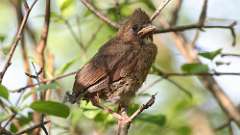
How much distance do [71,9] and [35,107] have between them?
1069 mm

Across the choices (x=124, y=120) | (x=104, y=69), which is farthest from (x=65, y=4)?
(x=124, y=120)

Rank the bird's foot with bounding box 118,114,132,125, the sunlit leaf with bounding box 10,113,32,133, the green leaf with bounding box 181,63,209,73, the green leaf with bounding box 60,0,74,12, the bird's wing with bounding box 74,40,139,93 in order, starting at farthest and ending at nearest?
the green leaf with bounding box 60,0,74,12
the green leaf with bounding box 181,63,209,73
the sunlit leaf with bounding box 10,113,32,133
the bird's wing with bounding box 74,40,139,93
the bird's foot with bounding box 118,114,132,125

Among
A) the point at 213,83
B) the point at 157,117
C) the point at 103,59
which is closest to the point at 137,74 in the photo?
the point at 103,59

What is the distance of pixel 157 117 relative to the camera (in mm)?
3174

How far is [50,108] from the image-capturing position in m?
2.47

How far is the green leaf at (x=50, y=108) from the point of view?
244 cm

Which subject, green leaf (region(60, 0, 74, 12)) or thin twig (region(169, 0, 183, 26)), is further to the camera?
thin twig (region(169, 0, 183, 26))

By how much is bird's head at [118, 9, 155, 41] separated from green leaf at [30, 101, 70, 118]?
0.46 metres

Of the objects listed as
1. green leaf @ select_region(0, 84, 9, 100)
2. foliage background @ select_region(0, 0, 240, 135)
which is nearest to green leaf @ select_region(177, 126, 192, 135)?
foliage background @ select_region(0, 0, 240, 135)

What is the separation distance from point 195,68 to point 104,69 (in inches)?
24.7

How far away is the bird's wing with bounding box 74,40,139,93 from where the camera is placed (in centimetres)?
266

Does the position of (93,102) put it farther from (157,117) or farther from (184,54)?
(184,54)

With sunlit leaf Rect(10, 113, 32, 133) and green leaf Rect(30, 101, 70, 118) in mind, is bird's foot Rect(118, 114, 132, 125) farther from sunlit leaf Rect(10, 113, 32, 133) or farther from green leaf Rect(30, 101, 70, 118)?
sunlit leaf Rect(10, 113, 32, 133)

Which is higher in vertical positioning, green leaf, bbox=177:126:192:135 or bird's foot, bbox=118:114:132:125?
bird's foot, bbox=118:114:132:125
